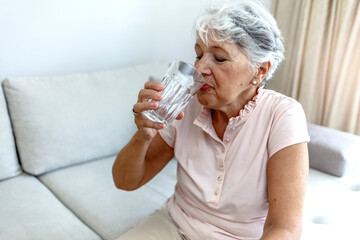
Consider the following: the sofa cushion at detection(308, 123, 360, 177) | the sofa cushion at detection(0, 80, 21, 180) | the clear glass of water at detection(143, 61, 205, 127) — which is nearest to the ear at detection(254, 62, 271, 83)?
the clear glass of water at detection(143, 61, 205, 127)

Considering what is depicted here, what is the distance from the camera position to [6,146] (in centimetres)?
183

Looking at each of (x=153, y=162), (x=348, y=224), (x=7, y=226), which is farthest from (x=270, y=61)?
(x=7, y=226)

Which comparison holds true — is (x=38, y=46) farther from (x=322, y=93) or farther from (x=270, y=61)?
(x=322, y=93)

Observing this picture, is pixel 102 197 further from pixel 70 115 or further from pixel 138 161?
pixel 138 161

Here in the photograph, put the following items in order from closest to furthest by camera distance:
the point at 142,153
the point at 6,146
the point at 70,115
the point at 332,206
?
the point at 142,153
the point at 332,206
the point at 6,146
the point at 70,115

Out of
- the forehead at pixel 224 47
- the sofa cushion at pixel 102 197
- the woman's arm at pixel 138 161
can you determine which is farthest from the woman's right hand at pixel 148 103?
the sofa cushion at pixel 102 197

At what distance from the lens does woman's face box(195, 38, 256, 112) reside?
3.86 feet

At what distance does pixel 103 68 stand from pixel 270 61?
1412 mm

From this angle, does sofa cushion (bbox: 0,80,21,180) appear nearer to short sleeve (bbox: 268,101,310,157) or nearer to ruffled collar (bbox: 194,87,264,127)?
ruffled collar (bbox: 194,87,264,127)

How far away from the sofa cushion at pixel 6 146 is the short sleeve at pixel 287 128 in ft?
4.30

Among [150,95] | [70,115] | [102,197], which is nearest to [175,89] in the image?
[150,95]

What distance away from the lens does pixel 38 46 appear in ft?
6.91

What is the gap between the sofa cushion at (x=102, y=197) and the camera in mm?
1616

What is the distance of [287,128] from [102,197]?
1.02 metres
